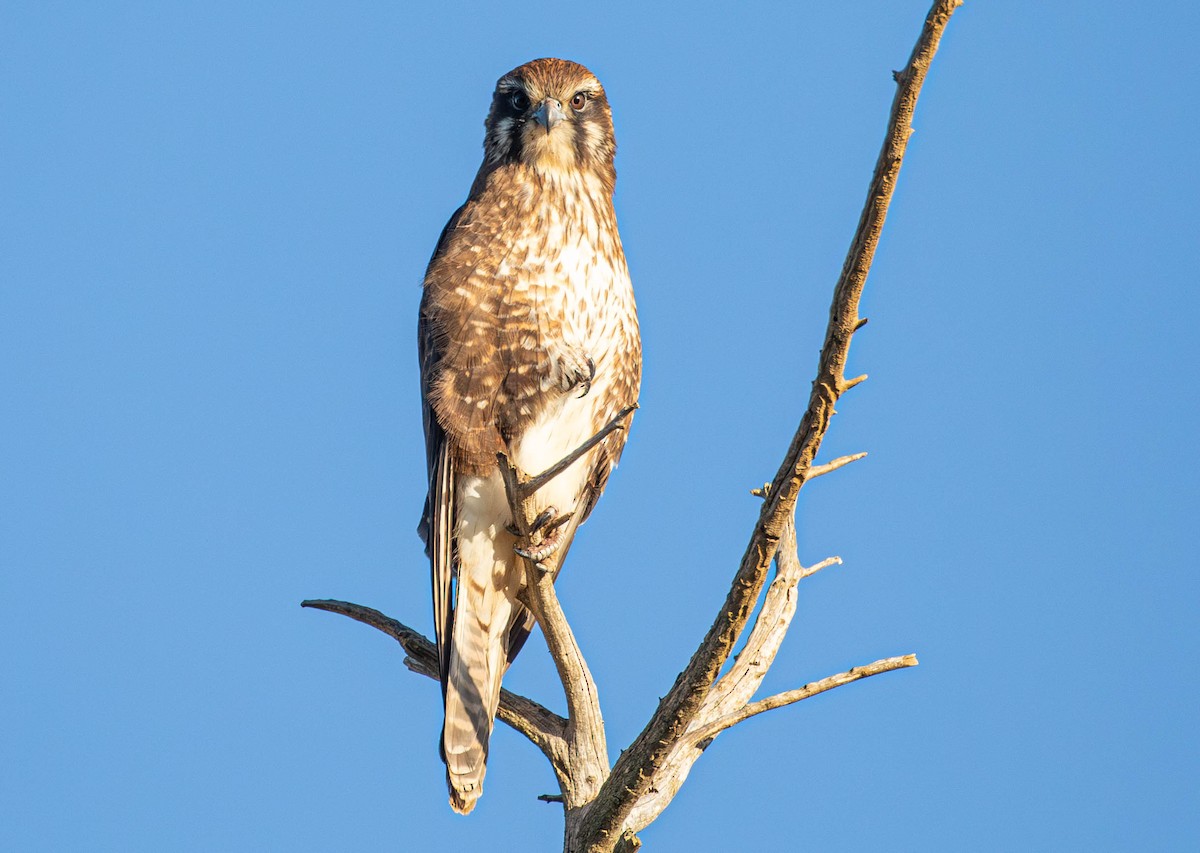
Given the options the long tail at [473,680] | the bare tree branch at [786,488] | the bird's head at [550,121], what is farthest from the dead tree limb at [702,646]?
the bird's head at [550,121]

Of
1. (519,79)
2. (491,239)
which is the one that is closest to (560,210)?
(491,239)

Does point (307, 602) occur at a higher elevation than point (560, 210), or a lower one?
lower

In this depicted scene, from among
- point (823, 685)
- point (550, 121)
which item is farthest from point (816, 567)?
point (550, 121)

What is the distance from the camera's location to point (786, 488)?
11.2ft

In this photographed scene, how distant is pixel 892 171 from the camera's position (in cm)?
293

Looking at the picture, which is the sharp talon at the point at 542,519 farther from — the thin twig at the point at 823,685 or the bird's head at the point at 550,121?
the bird's head at the point at 550,121

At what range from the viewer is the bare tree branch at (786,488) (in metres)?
2.88

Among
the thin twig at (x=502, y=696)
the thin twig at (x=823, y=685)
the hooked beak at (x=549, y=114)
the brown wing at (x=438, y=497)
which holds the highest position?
the hooked beak at (x=549, y=114)

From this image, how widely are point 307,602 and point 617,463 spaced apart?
1394mm

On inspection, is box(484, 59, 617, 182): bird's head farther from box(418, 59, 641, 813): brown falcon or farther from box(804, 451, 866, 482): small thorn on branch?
box(804, 451, 866, 482): small thorn on branch

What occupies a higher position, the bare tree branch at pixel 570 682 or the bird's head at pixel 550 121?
the bird's head at pixel 550 121

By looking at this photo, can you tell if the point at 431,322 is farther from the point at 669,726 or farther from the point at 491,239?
the point at 669,726

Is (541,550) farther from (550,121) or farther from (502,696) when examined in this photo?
(550,121)

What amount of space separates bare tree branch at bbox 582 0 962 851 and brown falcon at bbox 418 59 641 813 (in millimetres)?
978
